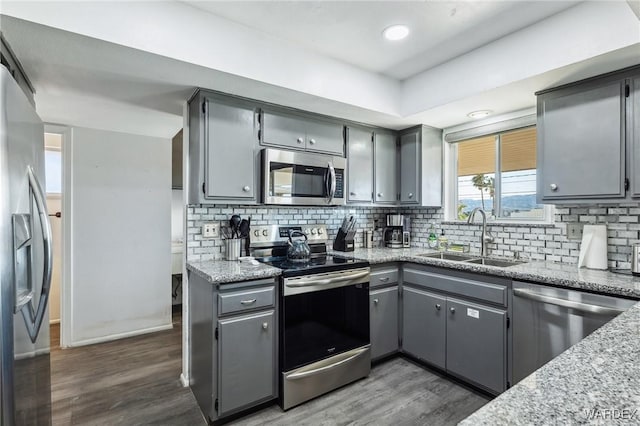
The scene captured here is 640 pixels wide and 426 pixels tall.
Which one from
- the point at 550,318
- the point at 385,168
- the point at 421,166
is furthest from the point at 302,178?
the point at 550,318

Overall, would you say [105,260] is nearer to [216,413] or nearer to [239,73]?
[216,413]

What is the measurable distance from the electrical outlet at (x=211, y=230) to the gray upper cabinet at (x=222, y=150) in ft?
0.80

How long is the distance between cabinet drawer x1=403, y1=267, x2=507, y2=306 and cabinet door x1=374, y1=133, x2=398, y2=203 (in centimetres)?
86

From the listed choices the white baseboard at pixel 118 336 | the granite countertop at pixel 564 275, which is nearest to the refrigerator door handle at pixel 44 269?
the granite countertop at pixel 564 275

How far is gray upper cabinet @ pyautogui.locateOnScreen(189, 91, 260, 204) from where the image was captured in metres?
2.27

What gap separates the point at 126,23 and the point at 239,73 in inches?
24.5

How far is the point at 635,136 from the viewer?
74.7 inches

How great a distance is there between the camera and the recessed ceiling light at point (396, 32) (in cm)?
204

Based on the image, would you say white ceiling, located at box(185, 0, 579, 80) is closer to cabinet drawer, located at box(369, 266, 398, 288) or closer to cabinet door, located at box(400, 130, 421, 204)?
cabinet door, located at box(400, 130, 421, 204)

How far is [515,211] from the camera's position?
113 inches

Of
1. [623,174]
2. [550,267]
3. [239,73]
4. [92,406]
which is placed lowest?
[92,406]

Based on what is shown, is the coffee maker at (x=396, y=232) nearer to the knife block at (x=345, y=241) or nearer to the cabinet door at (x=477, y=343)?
the knife block at (x=345, y=241)

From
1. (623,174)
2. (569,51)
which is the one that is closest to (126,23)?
(569,51)

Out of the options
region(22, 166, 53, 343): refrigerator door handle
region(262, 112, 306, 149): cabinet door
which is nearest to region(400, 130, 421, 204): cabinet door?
region(262, 112, 306, 149): cabinet door
